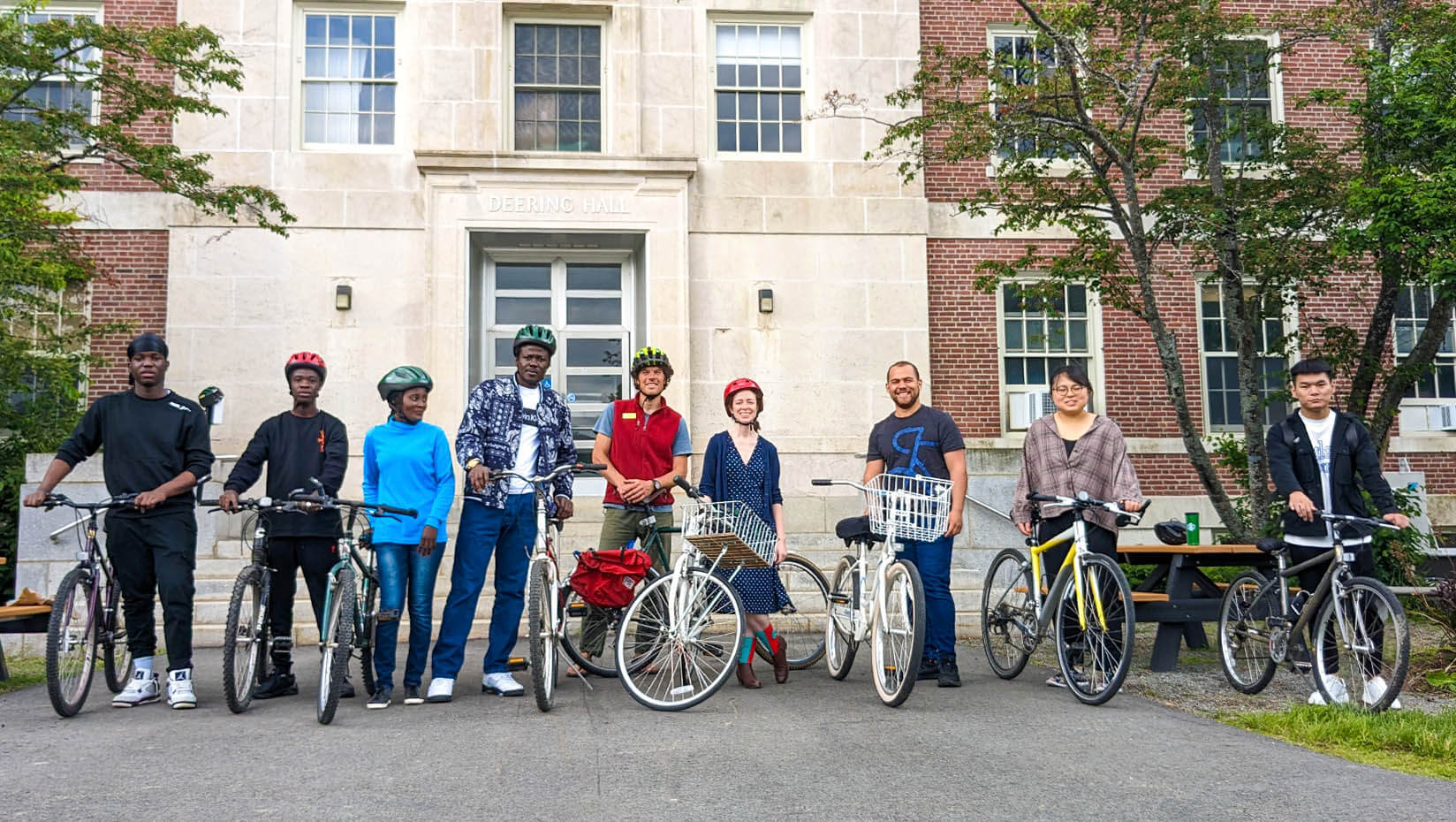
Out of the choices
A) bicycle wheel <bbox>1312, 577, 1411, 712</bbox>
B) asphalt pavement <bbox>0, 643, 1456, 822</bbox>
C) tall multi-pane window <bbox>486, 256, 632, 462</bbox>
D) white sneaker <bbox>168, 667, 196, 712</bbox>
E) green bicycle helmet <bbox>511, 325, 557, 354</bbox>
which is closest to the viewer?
asphalt pavement <bbox>0, 643, 1456, 822</bbox>

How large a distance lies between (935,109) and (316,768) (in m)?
9.04

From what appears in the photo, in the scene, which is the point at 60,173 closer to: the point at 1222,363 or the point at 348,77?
the point at 348,77

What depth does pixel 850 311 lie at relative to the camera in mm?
15281

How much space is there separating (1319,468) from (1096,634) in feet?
5.21

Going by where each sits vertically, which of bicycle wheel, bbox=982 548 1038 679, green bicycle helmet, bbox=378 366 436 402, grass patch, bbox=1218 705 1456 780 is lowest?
grass patch, bbox=1218 705 1456 780

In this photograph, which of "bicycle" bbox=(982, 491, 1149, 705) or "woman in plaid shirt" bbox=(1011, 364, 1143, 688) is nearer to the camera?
"bicycle" bbox=(982, 491, 1149, 705)

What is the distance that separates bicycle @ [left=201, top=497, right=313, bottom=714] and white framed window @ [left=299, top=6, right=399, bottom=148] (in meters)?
9.42

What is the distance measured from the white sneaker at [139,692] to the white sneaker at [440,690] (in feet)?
5.12

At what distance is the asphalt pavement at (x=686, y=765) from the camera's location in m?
4.32

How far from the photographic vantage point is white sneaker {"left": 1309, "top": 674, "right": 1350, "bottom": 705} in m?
6.38

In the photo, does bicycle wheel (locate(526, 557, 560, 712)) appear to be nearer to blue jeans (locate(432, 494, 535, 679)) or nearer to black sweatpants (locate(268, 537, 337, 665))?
blue jeans (locate(432, 494, 535, 679))

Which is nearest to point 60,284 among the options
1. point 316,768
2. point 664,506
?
point 664,506

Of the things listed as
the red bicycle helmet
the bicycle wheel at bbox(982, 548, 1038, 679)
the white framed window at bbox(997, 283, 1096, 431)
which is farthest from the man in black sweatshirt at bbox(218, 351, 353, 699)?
the white framed window at bbox(997, 283, 1096, 431)

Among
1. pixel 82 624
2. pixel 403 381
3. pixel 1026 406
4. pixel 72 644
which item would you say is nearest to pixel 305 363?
pixel 403 381
